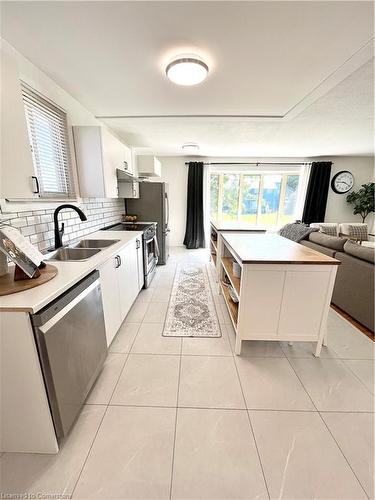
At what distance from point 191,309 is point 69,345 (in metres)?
1.59

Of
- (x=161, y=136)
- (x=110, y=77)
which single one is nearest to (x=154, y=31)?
(x=110, y=77)

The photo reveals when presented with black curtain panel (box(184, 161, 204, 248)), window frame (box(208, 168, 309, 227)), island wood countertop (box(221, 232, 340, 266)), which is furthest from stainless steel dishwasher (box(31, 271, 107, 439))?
window frame (box(208, 168, 309, 227))

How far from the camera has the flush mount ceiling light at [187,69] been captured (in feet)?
4.74

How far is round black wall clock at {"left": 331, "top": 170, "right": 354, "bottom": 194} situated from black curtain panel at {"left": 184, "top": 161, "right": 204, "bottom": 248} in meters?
3.62

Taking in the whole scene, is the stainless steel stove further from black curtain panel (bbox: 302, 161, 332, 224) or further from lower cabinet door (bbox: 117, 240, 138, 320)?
black curtain panel (bbox: 302, 161, 332, 224)

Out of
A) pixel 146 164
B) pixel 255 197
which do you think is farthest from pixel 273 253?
pixel 255 197

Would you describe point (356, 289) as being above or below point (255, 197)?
below

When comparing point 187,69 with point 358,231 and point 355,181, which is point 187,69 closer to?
point 358,231

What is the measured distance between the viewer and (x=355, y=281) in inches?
87.8

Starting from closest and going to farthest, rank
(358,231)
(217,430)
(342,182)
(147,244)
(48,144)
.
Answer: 1. (217,430)
2. (48,144)
3. (147,244)
4. (358,231)
5. (342,182)

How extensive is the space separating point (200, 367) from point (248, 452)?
63 cm

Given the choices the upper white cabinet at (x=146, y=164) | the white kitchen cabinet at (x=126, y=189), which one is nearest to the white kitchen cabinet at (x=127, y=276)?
the white kitchen cabinet at (x=126, y=189)

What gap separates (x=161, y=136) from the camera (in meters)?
3.44

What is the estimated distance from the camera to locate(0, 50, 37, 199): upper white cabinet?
0.99m
